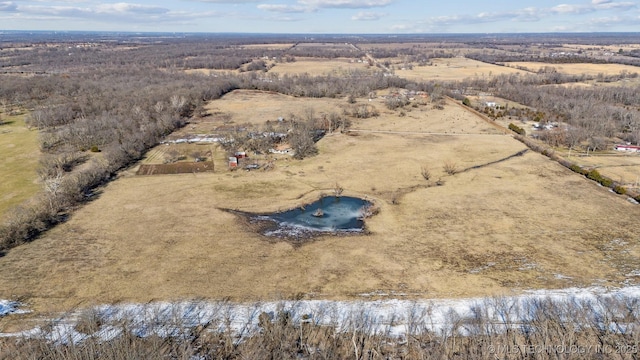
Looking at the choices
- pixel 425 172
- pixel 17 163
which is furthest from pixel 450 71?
pixel 17 163

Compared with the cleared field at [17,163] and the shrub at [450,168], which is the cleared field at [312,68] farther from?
the shrub at [450,168]

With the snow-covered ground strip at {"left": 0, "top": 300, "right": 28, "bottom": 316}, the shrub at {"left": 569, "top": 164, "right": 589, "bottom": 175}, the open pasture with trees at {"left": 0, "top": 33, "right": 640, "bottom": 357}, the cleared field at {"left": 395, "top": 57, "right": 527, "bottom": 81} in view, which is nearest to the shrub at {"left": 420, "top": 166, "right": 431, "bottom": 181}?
the open pasture with trees at {"left": 0, "top": 33, "right": 640, "bottom": 357}

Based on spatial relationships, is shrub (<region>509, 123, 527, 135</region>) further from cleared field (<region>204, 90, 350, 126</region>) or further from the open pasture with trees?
cleared field (<region>204, 90, 350, 126</region>)

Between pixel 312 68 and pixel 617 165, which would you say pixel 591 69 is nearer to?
pixel 312 68

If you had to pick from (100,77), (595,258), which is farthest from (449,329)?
(100,77)

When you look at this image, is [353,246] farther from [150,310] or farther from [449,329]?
[150,310]
